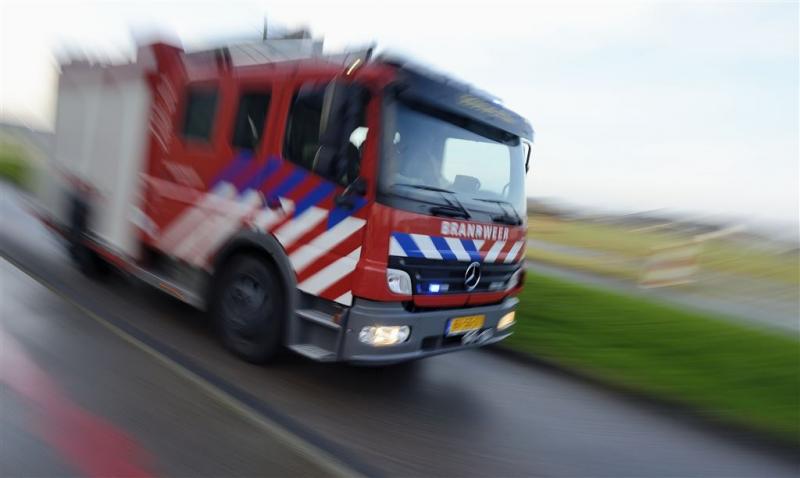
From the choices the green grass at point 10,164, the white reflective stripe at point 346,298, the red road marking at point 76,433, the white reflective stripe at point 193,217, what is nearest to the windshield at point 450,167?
the white reflective stripe at point 346,298

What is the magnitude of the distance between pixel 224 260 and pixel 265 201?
2.44 ft

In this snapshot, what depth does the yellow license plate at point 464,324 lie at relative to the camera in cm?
429

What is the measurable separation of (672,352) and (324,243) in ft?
11.6

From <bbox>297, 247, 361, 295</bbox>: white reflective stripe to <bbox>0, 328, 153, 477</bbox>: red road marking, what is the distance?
4.79ft

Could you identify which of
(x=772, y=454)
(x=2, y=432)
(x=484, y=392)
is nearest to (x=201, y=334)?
(x=2, y=432)

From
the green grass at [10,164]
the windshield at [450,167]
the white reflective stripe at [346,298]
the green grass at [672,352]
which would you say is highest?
the windshield at [450,167]

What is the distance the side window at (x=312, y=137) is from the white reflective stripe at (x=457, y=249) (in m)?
0.86

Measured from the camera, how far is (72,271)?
711cm

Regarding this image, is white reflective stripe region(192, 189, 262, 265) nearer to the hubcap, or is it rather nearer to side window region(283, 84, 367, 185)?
the hubcap

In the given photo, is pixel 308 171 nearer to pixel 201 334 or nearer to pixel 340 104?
pixel 340 104

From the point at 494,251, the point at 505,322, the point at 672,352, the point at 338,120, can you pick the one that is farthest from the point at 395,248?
the point at 672,352

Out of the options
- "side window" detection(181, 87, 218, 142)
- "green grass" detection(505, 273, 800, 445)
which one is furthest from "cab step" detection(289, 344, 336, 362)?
"green grass" detection(505, 273, 800, 445)

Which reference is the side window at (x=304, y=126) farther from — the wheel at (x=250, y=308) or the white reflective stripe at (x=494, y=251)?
the white reflective stripe at (x=494, y=251)

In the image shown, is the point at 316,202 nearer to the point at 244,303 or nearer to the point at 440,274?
the point at 440,274
